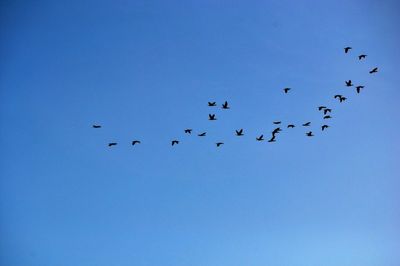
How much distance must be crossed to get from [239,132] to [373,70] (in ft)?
45.0

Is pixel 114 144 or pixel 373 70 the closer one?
pixel 373 70

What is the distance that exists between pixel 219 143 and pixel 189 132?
359 centimetres

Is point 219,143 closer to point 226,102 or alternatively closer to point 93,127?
point 226,102

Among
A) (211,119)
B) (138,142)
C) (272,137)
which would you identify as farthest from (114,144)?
(272,137)

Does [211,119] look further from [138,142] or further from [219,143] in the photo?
[138,142]

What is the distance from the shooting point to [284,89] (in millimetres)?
46344

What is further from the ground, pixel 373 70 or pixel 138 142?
pixel 373 70

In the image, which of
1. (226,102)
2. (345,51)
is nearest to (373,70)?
(345,51)

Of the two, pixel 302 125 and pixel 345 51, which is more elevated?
pixel 345 51

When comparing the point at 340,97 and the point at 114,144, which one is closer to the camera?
the point at 340,97

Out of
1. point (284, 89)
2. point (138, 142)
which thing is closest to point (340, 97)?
point (284, 89)

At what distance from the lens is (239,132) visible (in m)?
45.8

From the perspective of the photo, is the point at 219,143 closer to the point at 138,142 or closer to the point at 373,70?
the point at 138,142

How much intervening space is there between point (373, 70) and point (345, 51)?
331cm
